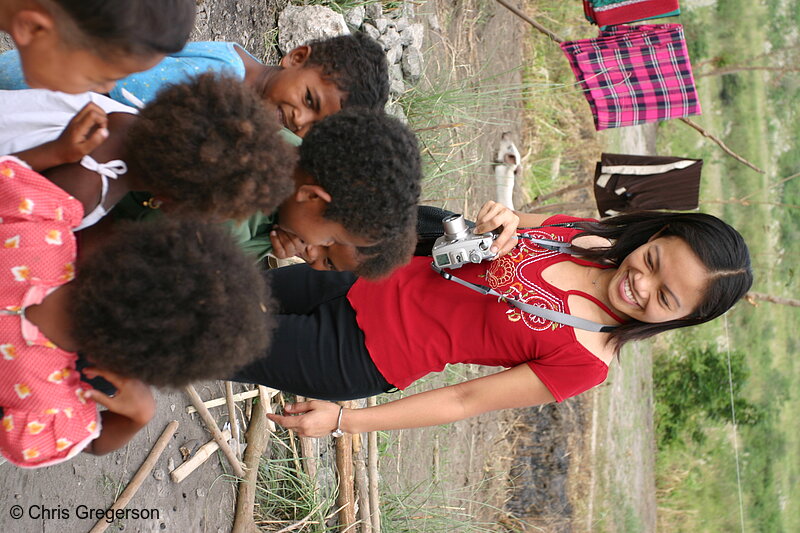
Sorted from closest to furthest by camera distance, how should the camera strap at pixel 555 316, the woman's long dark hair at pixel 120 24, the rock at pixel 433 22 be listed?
the woman's long dark hair at pixel 120 24 < the camera strap at pixel 555 316 < the rock at pixel 433 22

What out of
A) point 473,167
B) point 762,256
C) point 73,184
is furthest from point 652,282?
point 762,256

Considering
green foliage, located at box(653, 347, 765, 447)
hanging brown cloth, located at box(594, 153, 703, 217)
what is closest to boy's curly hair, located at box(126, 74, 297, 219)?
hanging brown cloth, located at box(594, 153, 703, 217)

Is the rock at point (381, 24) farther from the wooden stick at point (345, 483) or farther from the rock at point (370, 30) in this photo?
the wooden stick at point (345, 483)

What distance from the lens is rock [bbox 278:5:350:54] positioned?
12.0ft

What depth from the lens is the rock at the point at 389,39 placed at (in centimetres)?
420

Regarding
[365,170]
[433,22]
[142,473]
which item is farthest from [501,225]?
[433,22]

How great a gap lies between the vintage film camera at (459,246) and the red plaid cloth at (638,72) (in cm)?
269

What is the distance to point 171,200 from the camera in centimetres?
152

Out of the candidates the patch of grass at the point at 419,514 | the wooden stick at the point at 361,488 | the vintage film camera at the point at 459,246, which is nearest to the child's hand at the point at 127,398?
the vintage film camera at the point at 459,246

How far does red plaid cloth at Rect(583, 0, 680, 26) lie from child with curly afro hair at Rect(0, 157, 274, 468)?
3.57m

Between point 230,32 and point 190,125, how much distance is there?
2.11 m

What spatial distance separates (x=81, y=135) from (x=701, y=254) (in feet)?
5.33

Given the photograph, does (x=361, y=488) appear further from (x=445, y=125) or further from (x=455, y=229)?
(x=445, y=125)

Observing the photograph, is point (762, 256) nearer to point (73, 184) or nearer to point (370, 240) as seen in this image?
point (370, 240)
